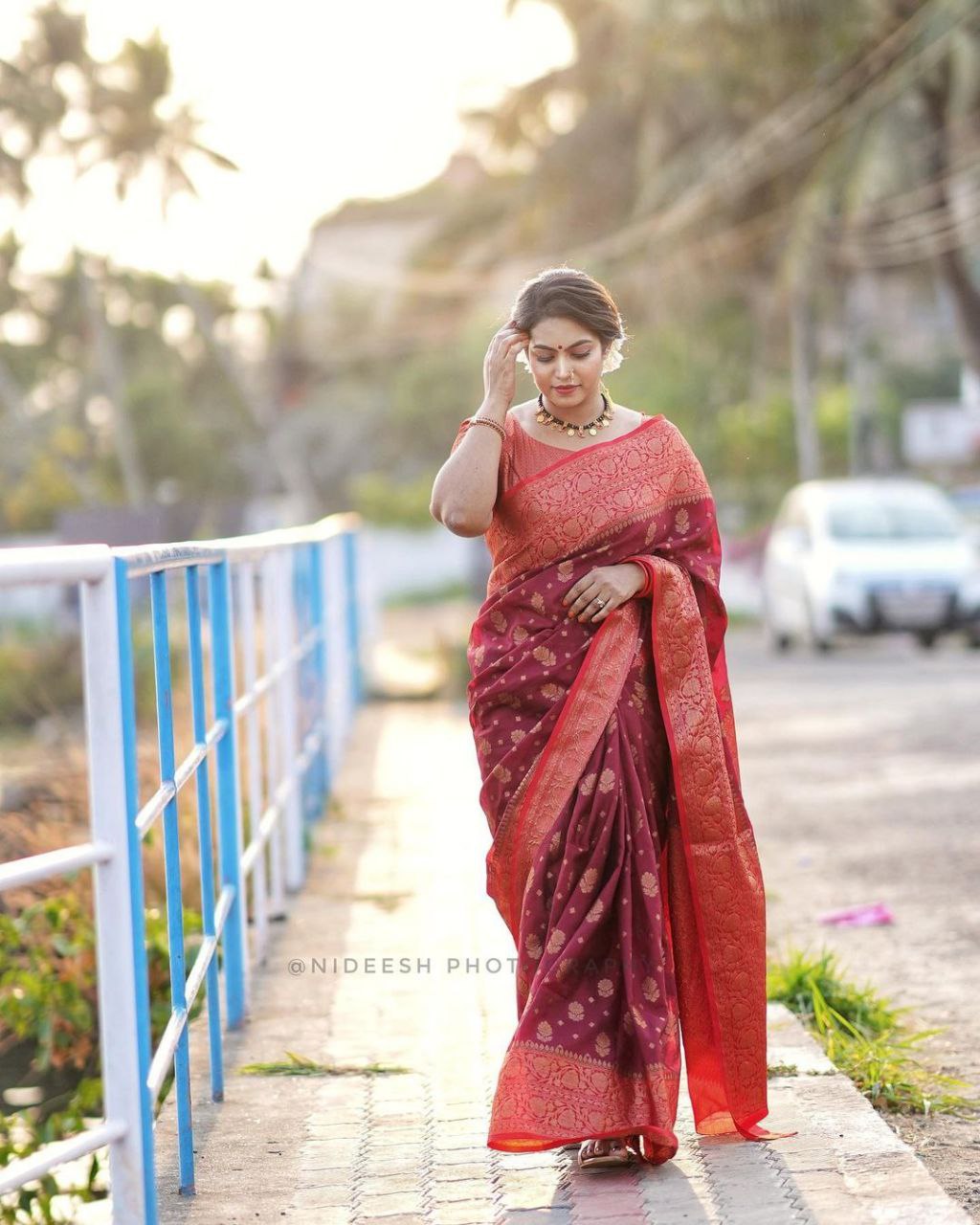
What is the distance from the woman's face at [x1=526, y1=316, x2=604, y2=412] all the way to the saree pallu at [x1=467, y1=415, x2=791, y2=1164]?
0.48 feet

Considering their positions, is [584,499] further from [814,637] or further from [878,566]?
[814,637]

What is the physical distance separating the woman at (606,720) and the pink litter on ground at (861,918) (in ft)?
8.16

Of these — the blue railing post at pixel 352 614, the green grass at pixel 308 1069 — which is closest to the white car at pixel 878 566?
the blue railing post at pixel 352 614

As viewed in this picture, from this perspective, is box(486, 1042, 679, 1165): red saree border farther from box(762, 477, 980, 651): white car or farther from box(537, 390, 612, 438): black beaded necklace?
box(762, 477, 980, 651): white car

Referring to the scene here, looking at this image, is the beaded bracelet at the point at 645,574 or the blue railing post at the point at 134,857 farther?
the beaded bracelet at the point at 645,574

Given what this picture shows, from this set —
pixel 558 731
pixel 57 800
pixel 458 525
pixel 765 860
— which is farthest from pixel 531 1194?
pixel 57 800

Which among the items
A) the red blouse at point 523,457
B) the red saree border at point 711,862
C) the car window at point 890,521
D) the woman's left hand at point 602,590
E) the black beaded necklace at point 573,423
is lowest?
the red saree border at point 711,862

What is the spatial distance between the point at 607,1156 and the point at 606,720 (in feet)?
2.87

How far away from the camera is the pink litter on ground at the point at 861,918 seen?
647 centimetres

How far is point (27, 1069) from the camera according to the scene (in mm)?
6184

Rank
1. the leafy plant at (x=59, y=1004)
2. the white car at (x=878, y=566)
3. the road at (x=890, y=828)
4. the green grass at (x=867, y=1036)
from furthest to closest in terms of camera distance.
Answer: the white car at (x=878, y=566) → the leafy plant at (x=59, y=1004) → the road at (x=890, y=828) → the green grass at (x=867, y=1036)

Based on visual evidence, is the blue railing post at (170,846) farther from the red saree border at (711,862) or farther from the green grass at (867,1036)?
the green grass at (867,1036)

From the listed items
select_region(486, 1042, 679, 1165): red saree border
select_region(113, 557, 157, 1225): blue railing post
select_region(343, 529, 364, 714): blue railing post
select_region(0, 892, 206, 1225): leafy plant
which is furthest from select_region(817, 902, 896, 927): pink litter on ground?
select_region(343, 529, 364, 714): blue railing post

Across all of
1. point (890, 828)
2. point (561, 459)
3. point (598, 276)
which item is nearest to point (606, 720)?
point (561, 459)
